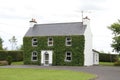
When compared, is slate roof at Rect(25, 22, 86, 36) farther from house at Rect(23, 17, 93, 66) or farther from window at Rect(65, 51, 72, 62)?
window at Rect(65, 51, 72, 62)

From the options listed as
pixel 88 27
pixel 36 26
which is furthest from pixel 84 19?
pixel 36 26

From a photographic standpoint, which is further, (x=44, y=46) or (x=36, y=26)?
(x=36, y=26)

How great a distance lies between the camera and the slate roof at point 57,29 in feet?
202

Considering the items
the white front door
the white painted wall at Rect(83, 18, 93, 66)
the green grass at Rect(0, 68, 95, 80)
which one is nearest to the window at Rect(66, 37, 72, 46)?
the white painted wall at Rect(83, 18, 93, 66)

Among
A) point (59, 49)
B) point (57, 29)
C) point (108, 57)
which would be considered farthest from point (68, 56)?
point (108, 57)

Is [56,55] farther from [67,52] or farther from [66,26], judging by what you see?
[66,26]

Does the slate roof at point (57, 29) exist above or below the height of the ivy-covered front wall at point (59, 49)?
above

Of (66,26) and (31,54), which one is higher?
(66,26)

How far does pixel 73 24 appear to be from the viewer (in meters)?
63.6

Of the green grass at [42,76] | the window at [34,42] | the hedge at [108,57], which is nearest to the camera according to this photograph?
the green grass at [42,76]

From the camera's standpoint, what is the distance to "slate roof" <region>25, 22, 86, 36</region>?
6151 centimetres

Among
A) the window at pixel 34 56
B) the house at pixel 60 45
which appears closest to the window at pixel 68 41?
the house at pixel 60 45

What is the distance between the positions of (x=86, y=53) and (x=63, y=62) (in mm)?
4787

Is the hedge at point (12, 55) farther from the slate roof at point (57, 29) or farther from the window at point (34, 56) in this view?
the slate roof at point (57, 29)
